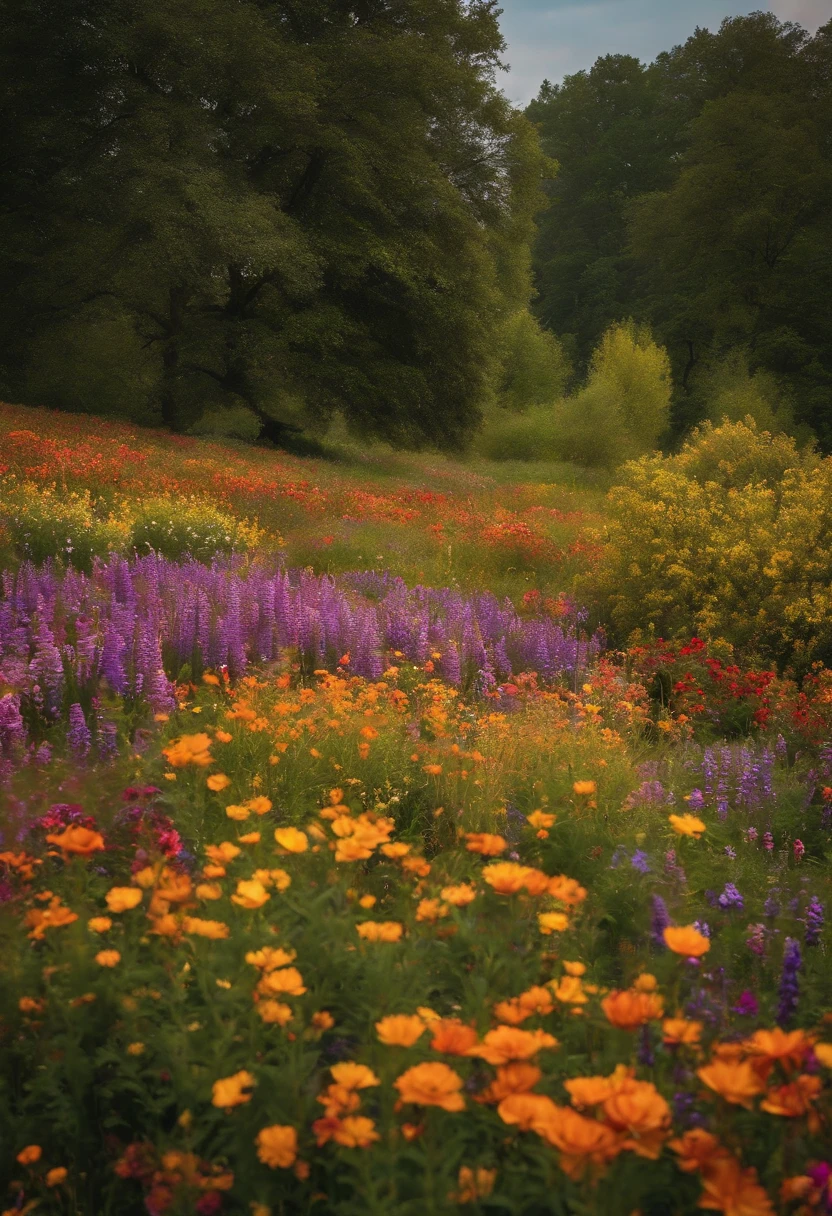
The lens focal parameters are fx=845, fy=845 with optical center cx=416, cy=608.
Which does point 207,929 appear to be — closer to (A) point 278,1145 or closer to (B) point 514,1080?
(A) point 278,1145

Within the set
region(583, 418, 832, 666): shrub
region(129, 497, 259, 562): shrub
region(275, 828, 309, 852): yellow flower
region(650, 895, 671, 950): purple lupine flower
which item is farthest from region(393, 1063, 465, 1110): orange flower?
region(583, 418, 832, 666): shrub

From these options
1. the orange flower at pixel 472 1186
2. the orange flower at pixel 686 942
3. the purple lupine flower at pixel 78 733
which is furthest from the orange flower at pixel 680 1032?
the purple lupine flower at pixel 78 733

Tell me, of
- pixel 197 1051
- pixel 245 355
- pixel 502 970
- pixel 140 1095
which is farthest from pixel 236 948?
pixel 245 355

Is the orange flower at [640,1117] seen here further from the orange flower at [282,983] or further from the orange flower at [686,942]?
the orange flower at [282,983]

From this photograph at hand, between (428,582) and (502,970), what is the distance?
7.67m

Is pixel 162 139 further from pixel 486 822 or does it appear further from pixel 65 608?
pixel 486 822

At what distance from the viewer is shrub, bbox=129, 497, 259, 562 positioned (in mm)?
8188

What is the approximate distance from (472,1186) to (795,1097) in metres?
0.50

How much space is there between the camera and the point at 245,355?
2325 centimetres

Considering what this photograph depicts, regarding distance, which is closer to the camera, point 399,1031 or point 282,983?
point 399,1031

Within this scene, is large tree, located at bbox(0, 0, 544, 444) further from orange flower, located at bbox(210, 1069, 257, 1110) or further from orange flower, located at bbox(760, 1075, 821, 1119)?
orange flower, located at bbox(760, 1075, 821, 1119)

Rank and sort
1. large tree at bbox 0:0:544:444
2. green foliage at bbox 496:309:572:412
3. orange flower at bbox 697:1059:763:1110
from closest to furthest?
orange flower at bbox 697:1059:763:1110
large tree at bbox 0:0:544:444
green foliage at bbox 496:309:572:412

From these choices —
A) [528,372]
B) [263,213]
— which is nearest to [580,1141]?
[263,213]

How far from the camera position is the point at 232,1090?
1.36m
